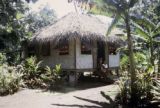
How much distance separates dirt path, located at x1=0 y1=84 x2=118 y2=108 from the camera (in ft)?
34.2

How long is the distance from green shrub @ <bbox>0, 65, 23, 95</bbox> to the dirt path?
1.43ft

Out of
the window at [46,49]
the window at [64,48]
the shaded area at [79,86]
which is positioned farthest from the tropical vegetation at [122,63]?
the window at [64,48]

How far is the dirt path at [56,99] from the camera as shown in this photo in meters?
10.4

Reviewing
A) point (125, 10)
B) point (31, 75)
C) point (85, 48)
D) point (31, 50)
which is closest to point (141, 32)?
point (125, 10)

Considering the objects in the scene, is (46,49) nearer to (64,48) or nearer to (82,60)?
(64,48)

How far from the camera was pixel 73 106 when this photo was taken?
33.4ft

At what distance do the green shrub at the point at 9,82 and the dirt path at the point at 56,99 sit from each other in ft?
1.43

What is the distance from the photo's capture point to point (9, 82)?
13.1m

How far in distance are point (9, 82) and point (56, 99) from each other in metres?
3.03

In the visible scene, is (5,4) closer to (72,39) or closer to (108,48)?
(72,39)

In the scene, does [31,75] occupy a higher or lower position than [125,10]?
lower

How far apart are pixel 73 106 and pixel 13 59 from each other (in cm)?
1206

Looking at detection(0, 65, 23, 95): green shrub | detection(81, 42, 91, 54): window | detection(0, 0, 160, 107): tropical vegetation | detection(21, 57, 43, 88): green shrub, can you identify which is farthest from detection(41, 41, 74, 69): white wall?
detection(0, 65, 23, 95): green shrub

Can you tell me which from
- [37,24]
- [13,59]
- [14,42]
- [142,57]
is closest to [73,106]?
[142,57]
